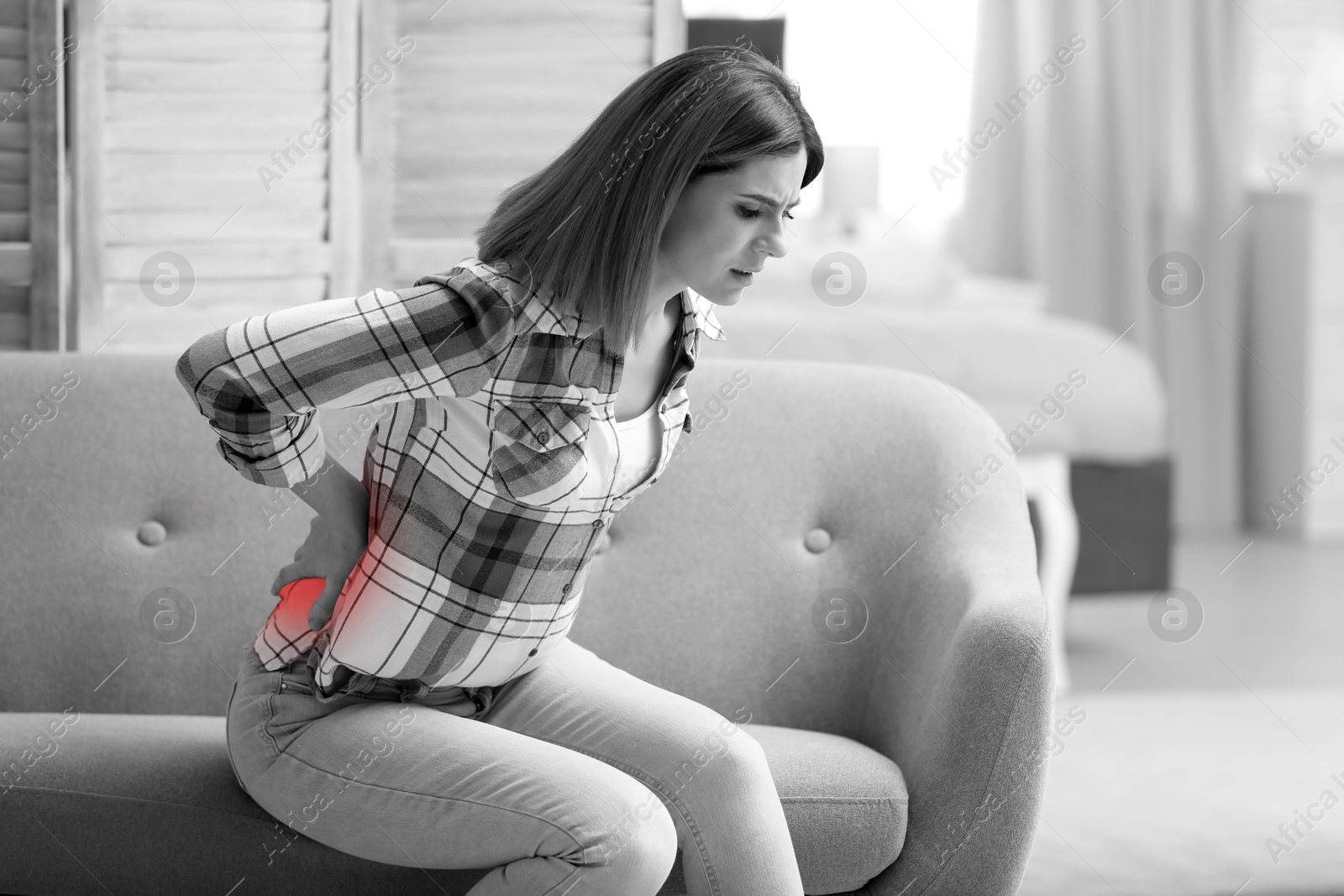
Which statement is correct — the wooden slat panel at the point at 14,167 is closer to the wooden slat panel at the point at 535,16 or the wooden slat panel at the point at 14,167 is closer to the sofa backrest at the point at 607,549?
the sofa backrest at the point at 607,549

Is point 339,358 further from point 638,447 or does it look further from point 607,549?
point 607,549

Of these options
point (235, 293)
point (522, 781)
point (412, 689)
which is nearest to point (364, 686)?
point (412, 689)

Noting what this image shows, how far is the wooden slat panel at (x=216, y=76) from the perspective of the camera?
1.85 metres

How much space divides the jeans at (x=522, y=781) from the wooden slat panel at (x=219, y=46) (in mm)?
1041

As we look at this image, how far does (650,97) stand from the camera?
1.11m

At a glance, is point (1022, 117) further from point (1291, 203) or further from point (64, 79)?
point (64, 79)

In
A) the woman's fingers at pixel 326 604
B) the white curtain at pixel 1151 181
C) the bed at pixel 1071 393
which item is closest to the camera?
the woman's fingers at pixel 326 604

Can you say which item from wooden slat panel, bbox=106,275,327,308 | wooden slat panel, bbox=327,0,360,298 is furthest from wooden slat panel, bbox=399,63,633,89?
wooden slat panel, bbox=106,275,327,308

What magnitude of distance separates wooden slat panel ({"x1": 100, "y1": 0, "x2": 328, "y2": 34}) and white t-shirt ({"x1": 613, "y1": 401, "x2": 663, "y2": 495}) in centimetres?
101

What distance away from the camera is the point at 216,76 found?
188 centimetres

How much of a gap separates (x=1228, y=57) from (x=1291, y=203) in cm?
60

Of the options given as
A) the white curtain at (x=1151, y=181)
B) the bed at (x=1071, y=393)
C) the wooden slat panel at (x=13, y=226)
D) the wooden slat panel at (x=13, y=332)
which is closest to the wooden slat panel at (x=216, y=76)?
the wooden slat panel at (x=13, y=226)

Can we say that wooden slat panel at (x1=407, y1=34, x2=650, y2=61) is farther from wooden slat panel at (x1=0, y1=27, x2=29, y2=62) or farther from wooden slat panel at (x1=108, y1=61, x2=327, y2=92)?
wooden slat panel at (x1=0, y1=27, x2=29, y2=62)

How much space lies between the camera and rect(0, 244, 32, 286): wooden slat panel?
1.81 metres
